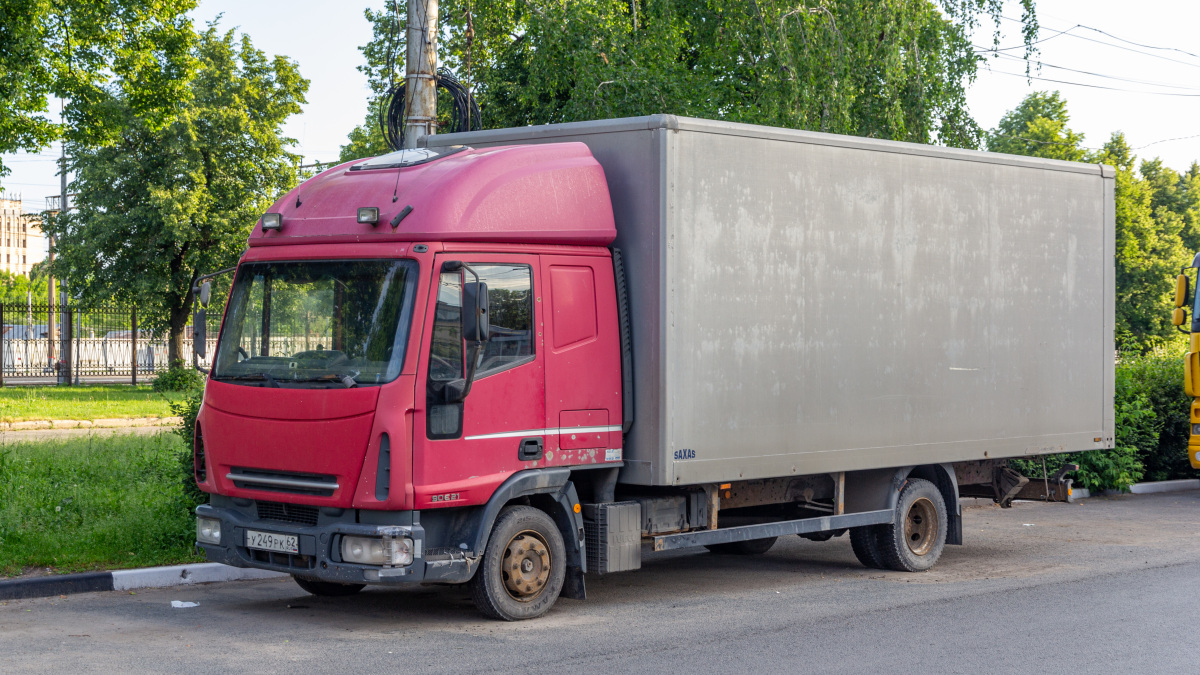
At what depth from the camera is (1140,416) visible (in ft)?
53.7

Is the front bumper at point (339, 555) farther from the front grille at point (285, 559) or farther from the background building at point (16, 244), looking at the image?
the background building at point (16, 244)

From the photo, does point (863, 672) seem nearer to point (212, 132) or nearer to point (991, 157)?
point (991, 157)

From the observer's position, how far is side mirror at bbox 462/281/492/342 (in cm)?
722

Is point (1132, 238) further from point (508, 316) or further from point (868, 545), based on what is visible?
point (508, 316)

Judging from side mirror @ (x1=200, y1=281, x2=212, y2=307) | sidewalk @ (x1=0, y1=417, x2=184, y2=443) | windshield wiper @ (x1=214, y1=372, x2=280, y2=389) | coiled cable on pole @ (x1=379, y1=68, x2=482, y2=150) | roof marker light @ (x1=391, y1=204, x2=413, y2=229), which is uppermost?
coiled cable on pole @ (x1=379, y1=68, x2=482, y2=150)

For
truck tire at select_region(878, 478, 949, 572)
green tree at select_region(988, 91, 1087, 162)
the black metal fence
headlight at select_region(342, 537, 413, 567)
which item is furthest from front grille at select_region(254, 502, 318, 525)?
green tree at select_region(988, 91, 1087, 162)

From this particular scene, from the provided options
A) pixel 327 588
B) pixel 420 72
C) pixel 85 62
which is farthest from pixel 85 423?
pixel 327 588

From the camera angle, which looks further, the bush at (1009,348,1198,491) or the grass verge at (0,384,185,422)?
the grass verge at (0,384,185,422)

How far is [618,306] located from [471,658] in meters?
2.53

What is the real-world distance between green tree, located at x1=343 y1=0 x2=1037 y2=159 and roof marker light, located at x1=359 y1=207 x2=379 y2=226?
630 cm

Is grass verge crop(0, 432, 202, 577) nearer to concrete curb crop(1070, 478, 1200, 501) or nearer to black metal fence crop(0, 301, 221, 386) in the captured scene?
concrete curb crop(1070, 478, 1200, 501)

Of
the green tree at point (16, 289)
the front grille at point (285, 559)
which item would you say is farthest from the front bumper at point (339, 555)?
the green tree at point (16, 289)

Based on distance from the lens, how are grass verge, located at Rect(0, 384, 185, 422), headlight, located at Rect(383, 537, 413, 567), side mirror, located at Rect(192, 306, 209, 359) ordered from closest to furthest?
headlight, located at Rect(383, 537, 413, 567) < side mirror, located at Rect(192, 306, 209, 359) < grass verge, located at Rect(0, 384, 185, 422)

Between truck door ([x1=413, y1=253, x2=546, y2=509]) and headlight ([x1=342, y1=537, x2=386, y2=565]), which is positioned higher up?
truck door ([x1=413, y1=253, x2=546, y2=509])
